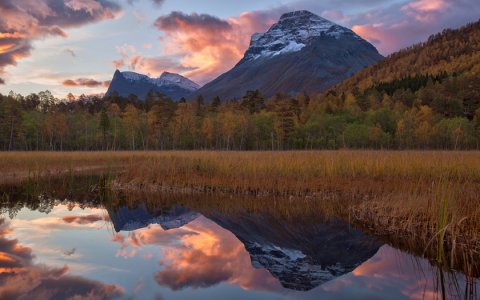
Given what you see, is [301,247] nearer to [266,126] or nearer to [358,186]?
[358,186]

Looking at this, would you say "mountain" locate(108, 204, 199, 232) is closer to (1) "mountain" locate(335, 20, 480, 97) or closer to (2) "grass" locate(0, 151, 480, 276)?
(2) "grass" locate(0, 151, 480, 276)

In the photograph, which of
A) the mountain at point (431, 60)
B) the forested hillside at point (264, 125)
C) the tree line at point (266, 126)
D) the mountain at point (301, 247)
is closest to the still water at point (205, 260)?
the mountain at point (301, 247)

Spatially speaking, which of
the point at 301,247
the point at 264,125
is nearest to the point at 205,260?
the point at 301,247

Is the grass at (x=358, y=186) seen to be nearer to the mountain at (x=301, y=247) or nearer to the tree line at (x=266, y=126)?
the mountain at (x=301, y=247)

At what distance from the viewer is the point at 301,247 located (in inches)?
412

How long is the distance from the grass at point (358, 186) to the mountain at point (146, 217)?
270cm

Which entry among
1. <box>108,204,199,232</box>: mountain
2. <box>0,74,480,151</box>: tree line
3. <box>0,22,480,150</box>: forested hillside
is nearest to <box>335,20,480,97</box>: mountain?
<box>0,22,480,150</box>: forested hillside

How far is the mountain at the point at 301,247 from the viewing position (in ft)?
27.8

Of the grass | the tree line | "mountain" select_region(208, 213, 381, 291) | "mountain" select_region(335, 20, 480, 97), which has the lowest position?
"mountain" select_region(208, 213, 381, 291)

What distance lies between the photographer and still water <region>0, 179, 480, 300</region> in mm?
7293

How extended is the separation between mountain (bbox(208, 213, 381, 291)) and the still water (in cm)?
3

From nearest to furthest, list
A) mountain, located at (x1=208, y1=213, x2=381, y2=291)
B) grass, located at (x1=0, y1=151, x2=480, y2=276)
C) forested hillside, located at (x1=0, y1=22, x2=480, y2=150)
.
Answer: mountain, located at (x1=208, y1=213, x2=381, y2=291) → grass, located at (x1=0, y1=151, x2=480, y2=276) → forested hillside, located at (x1=0, y1=22, x2=480, y2=150)

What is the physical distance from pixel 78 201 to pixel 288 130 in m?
56.4

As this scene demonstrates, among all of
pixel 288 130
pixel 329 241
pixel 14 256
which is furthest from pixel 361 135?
pixel 14 256
